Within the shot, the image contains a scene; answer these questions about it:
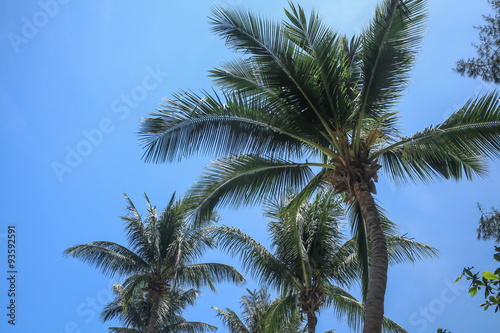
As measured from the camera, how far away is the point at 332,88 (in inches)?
300

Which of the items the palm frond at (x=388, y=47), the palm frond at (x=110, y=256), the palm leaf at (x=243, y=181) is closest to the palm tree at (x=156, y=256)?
the palm frond at (x=110, y=256)

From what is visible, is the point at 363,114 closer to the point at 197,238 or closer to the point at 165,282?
the point at 197,238

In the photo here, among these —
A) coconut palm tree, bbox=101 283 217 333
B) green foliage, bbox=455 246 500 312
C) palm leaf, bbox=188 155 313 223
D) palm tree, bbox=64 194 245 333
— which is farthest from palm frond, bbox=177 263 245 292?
green foliage, bbox=455 246 500 312

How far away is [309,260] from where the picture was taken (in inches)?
495

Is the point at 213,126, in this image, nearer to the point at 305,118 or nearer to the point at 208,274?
the point at 305,118

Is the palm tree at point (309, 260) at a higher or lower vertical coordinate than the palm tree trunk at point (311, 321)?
higher

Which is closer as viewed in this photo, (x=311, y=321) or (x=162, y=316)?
(x=311, y=321)

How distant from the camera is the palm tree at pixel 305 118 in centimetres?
722

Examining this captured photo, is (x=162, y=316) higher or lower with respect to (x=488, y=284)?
higher

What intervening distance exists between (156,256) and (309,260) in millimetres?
6628

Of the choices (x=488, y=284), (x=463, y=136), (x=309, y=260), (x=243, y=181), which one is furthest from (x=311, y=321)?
(x=488, y=284)

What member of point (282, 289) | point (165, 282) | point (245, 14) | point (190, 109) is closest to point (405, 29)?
point (245, 14)

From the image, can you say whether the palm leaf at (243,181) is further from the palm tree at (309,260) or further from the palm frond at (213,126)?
the palm tree at (309,260)

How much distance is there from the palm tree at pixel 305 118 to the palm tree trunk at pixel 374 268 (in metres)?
0.04
